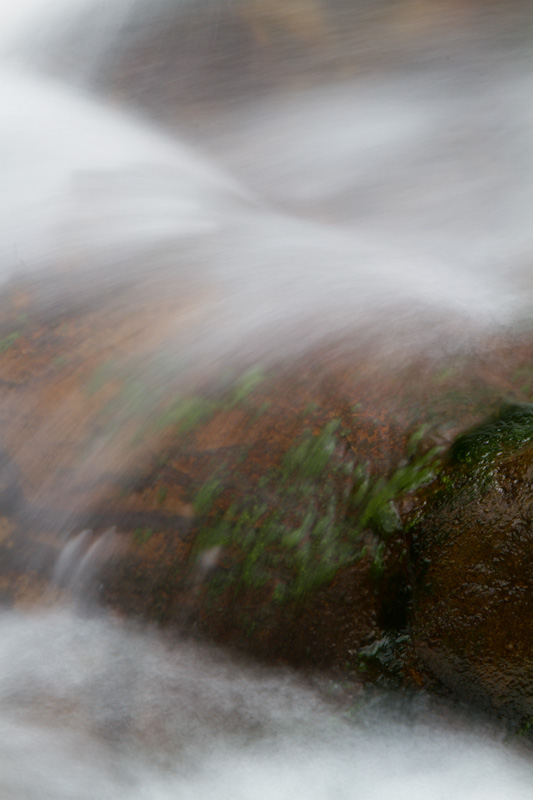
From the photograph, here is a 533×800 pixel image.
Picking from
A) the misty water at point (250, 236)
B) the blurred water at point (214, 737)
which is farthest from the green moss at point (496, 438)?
the blurred water at point (214, 737)

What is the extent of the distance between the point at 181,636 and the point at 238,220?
8.35ft

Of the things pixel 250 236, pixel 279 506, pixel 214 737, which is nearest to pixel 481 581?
pixel 279 506

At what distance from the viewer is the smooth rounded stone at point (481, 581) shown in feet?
8.04

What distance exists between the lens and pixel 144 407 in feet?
10.7

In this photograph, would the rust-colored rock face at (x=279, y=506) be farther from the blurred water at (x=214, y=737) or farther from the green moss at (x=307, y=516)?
the blurred water at (x=214, y=737)

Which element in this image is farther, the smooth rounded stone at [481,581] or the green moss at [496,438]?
the green moss at [496,438]

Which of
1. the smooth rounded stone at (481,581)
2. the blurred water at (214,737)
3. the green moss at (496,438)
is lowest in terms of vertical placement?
the blurred water at (214,737)

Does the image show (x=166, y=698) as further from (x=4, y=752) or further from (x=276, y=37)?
(x=276, y=37)

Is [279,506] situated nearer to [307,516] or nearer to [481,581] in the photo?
[307,516]

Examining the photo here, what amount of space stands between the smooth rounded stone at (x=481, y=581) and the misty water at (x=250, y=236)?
18 cm

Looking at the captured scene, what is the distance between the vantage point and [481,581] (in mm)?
2492

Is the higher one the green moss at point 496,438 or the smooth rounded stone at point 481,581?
the green moss at point 496,438

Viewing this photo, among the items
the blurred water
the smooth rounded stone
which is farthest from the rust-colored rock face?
the blurred water

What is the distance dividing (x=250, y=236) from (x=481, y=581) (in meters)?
2.48
